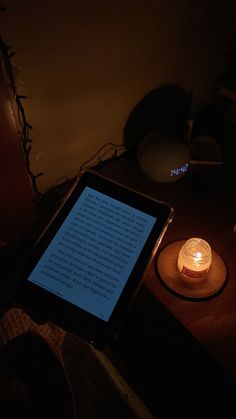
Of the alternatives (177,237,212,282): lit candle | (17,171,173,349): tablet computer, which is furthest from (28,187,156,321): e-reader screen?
(177,237,212,282): lit candle

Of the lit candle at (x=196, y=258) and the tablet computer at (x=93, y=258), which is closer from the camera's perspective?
the tablet computer at (x=93, y=258)

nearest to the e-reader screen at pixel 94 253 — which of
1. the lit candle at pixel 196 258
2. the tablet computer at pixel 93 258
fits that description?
the tablet computer at pixel 93 258

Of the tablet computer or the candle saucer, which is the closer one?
the tablet computer

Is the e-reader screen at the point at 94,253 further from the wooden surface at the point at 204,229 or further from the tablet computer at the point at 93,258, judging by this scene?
the wooden surface at the point at 204,229

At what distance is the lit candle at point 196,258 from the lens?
29.8 inches

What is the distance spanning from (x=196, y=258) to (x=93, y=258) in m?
0.23

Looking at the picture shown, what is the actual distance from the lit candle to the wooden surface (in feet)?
0.19

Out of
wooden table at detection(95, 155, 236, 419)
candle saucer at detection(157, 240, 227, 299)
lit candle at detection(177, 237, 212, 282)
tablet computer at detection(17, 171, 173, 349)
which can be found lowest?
wooden table at detection(95, 155, 236, 419)

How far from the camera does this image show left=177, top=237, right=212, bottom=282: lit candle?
2.48 feet

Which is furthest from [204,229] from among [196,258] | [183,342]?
[183,342]

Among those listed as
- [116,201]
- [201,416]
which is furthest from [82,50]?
[201,416]

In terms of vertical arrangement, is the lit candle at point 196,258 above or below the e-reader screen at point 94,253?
below

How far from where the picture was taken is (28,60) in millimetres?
742

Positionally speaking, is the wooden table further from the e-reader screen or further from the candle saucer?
the e-reader screen
